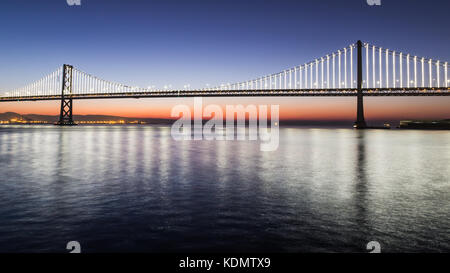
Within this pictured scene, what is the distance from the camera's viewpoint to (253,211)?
249 inches

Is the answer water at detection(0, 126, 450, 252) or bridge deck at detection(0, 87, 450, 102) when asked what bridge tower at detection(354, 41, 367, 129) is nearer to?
bridge deck at detection(0, 87, 450, 102)

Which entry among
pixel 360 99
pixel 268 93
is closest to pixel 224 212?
pixel 268 93

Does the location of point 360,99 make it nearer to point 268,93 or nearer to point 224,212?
point 268,93

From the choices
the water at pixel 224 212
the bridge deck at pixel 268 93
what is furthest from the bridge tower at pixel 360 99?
the water at pixel 224 212

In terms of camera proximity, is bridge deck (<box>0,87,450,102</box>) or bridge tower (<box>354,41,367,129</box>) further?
bridge tower (<box>354,41,367,129</box>)

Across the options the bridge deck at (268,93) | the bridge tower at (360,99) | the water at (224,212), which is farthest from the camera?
the bridge tower at (360,99)

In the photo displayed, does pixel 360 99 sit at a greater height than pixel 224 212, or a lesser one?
greater

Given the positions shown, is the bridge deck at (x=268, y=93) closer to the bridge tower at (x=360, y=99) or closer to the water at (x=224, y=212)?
the bridge tower at (x=360, y=99)

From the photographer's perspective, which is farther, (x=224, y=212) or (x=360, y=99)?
(x=360, y=99)

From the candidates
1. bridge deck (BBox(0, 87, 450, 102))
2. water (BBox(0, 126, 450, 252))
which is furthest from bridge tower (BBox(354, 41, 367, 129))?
water (BBox(0, 126, 450, 252))

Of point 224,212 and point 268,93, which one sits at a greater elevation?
point 268,93

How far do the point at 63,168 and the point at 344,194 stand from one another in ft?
34.9
